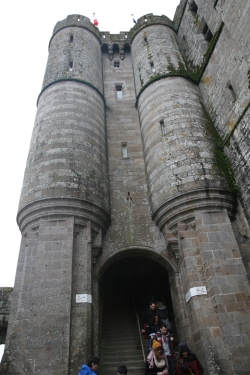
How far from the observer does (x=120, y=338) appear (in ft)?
37.9

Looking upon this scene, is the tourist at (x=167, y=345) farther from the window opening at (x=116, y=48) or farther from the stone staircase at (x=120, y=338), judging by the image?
the window opening at (x=116, y=48)

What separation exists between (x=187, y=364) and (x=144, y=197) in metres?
7.18

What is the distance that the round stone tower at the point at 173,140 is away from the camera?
420 inches

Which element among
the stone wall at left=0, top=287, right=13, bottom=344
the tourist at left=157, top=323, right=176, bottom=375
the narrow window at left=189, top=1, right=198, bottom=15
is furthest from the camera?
the narrow window at left=189, top=1, right=198, bottom=15

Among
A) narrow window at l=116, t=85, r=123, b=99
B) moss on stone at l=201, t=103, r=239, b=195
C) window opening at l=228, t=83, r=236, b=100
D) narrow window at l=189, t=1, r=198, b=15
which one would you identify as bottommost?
moss on stone at l=201, t=103, r=239, b=195

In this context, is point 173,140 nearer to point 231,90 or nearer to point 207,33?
point 231,90

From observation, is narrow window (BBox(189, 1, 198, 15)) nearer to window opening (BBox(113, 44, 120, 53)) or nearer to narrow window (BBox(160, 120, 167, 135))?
window opening (BBox(113, 44, 120, 53))

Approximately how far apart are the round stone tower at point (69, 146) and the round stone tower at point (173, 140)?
2077 mm

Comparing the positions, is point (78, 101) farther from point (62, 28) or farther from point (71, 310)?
point (71, 310)

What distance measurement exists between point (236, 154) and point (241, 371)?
6748 millimetres

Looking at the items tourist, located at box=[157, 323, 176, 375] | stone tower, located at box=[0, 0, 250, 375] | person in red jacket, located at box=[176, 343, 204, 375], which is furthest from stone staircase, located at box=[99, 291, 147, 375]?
person in red jacket, located at box=[176, 343, 204, 375]

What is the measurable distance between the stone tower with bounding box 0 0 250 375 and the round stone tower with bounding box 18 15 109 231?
0.05 meters

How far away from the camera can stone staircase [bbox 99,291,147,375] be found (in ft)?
31.9

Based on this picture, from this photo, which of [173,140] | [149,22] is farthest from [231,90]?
[149,22]
